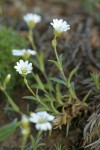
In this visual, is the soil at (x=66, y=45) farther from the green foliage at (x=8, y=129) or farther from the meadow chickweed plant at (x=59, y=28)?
the meadow chickweed plant at (x=59, y=28)

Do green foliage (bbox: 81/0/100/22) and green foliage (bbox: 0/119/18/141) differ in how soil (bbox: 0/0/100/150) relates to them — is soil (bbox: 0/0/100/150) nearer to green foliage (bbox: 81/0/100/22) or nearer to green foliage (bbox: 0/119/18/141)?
green foliage (bbox: 81/0/100/22)

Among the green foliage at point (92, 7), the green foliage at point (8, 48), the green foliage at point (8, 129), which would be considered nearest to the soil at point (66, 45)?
the green foliage at point (92, 7)

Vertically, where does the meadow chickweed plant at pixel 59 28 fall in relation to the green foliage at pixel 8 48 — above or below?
below

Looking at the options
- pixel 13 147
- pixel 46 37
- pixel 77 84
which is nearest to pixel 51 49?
pixel 46 37

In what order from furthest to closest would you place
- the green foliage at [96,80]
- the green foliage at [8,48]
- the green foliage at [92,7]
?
the green foliage at [92,7] → the green foliage at [8,48] → the green foliage at [96,80]

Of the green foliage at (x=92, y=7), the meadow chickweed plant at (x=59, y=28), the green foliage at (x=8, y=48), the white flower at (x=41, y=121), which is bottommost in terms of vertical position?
the white flower at (x=41, y=121)

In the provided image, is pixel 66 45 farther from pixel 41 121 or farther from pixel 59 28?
pixel 41 121
